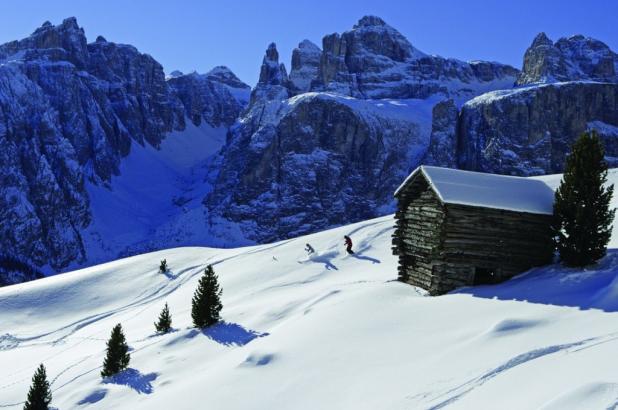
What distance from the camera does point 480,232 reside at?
1753 centimetres

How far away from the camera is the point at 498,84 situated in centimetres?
16188

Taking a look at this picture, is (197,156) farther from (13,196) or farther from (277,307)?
(277,307)

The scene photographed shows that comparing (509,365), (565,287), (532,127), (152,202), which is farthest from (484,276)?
(152,202)

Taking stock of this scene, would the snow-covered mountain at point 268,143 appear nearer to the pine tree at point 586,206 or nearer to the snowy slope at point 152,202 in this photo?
the snowy slope at point 152,202

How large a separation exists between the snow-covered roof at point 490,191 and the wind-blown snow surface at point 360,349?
88.0 inches

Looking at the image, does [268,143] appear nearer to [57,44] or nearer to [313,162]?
[313,162]

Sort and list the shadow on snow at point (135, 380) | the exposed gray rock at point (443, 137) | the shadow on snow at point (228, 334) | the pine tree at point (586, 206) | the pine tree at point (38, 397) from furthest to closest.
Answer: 1. the exposed gray rock at point (443, 137)
2. the shadow on snow at point (228, 334)
3. the pine tree at point (586, 206)
4. the pine tree at point (38, 397)
5. the shadow on snow at point (135, 380)

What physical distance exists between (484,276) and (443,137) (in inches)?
3890

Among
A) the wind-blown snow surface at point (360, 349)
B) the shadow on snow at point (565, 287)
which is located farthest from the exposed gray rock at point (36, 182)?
the shadow on snow at point (565, 287)

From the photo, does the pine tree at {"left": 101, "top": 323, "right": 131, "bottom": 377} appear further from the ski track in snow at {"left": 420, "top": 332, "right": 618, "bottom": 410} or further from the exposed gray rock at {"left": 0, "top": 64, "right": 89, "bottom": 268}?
the exposed gray rock at {"left": 0, "top": 64, "right": 89, "bottom": 268}

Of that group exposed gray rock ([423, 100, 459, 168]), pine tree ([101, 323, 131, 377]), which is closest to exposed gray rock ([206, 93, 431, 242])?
exposed gray rock ([423, 100, 459, 168])

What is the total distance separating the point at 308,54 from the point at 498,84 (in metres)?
56.4

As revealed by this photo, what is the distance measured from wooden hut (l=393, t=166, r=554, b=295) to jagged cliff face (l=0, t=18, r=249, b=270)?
97.9 metres

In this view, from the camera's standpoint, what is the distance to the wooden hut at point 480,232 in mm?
17281
